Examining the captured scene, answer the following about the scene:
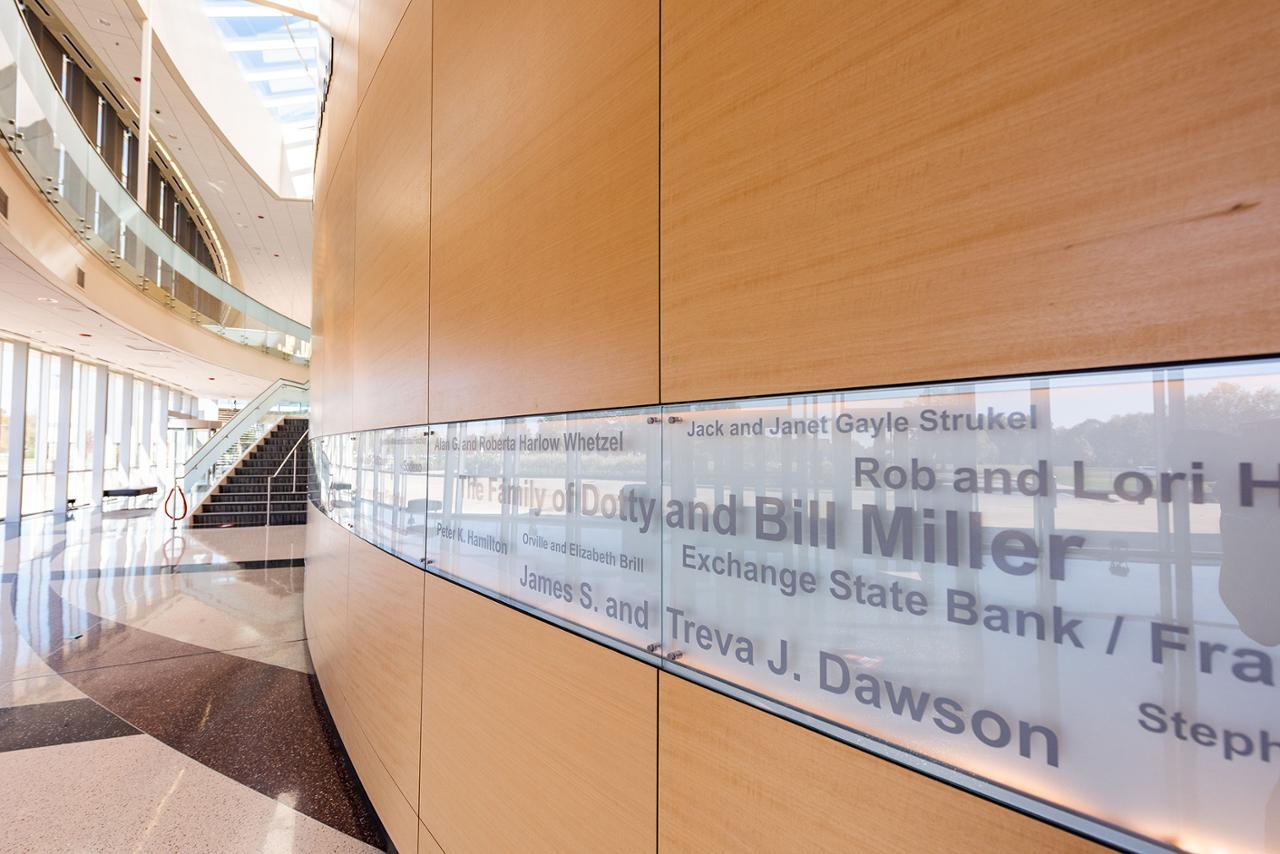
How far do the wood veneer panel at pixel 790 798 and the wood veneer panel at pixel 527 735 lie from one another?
0.07 metres

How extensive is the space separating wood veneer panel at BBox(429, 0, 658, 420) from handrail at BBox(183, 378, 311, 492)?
10.5 m

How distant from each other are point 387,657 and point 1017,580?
2294mm

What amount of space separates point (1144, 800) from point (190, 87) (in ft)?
46.8

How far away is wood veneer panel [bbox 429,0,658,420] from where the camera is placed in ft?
3.86

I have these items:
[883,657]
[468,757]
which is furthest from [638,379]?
[468,757]

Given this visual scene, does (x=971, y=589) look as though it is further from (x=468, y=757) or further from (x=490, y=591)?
(x=468, y=757)

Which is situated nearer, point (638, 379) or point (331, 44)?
point (638, 379)

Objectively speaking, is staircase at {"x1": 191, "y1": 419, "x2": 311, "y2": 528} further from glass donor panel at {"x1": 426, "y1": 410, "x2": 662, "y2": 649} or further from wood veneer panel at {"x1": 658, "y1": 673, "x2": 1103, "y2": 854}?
wood veneer panel at {"x1": 658, "y1": 673, "x2": 1103, "y2": 854}

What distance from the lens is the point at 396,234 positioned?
8.03 ft

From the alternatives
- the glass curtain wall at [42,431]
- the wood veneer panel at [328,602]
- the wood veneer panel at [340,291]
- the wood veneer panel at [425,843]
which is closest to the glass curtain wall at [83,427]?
the glass curtain wall at [42,431]

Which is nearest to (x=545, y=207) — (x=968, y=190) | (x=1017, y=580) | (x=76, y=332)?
(x=968, y=190)

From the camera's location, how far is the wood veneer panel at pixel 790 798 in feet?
2.20

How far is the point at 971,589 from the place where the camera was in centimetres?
66

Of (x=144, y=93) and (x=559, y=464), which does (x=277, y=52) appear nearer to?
(x=144, y=93)
